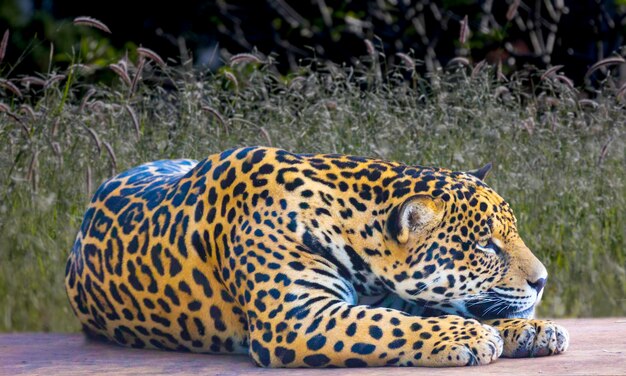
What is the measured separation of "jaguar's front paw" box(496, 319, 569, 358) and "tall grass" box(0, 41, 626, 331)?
171 centimetres

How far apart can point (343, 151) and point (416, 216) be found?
3416mm

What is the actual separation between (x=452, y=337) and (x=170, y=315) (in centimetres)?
132

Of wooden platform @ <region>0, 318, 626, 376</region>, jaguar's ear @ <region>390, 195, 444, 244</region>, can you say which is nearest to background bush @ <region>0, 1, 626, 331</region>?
wooden platform @ <region>0, 318, 626, 376</region>

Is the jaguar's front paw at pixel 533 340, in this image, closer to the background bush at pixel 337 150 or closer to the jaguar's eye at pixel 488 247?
the jaguar's eye at pixel 488 247

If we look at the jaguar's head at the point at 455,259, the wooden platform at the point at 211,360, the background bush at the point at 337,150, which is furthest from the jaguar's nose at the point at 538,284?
the background bush at the point at 337,150

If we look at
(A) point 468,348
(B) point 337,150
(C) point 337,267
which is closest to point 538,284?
(A) point 468,348

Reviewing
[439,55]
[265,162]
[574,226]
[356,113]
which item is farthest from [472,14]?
[265,162]

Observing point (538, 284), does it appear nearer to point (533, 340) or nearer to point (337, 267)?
point (533, 340)

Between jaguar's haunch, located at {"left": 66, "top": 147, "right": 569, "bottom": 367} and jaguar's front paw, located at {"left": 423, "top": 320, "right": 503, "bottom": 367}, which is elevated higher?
jaguar's haunch, located at {"left": 66, "top": 147, "right": 569, "bottom": 367}

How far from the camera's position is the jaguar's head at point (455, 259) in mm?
5199

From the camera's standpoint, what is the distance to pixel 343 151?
8586 millimetres

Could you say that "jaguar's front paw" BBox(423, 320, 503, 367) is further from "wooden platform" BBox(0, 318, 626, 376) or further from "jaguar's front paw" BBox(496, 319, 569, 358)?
"jaguar's front paw" BBox(496, 319, 569, 358)

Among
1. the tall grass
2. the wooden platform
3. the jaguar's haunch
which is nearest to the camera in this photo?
the wooden platform

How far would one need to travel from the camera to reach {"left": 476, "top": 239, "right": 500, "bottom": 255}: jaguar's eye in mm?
5242
